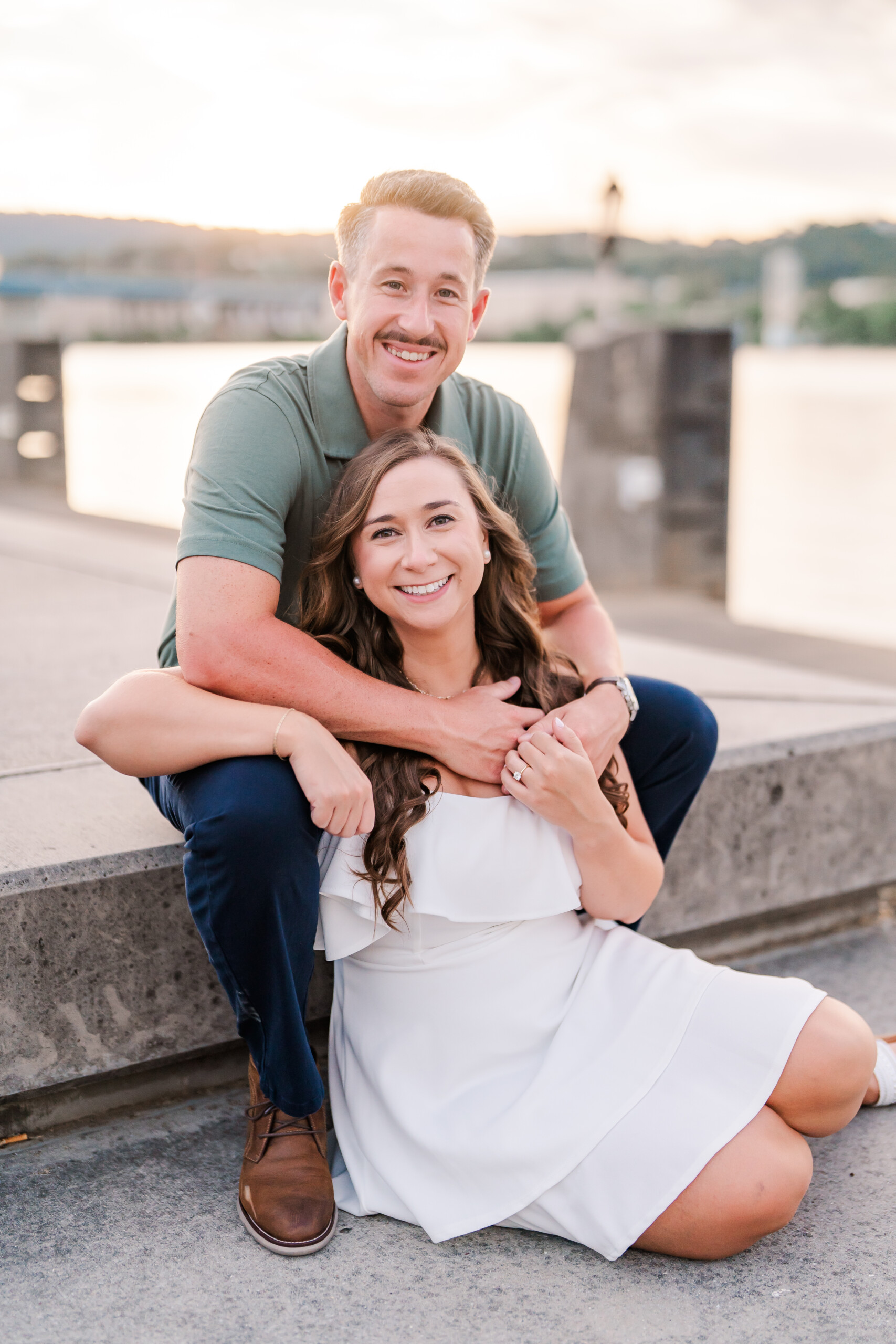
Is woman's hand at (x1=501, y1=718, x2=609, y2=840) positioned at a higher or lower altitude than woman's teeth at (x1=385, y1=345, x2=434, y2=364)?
lower

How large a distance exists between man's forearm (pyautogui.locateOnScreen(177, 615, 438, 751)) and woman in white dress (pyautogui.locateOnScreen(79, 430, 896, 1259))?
5 cm

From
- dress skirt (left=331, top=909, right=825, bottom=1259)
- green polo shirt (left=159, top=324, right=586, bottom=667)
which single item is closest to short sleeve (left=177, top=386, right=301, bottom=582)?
green polo shirt (left=159, top=324, right=586, bottom=667)

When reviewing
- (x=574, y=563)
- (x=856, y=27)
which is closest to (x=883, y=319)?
(x=856, y=27)

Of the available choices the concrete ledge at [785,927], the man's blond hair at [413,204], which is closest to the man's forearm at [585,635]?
the man's blond hair at [413,204]

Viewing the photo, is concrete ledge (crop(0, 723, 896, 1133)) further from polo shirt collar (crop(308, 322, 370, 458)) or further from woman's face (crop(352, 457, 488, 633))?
polo shirt collar (crop(308, 322, 370, 458))

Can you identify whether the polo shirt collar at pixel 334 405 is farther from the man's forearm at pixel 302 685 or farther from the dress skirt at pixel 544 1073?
the dress skirt at pixel 544 1073

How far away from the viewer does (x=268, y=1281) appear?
5.60ft

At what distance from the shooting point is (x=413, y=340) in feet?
7.13

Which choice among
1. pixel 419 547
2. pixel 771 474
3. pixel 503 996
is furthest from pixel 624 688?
pixel 771 474

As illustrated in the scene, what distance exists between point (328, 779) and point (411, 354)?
2.74ft

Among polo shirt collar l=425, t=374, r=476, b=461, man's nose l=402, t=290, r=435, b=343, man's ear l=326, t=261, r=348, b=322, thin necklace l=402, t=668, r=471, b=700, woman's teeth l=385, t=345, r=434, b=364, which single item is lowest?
thin necklace l=402, t=668, r=471, b=700

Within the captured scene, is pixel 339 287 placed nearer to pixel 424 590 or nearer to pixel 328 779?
pixel 424 590

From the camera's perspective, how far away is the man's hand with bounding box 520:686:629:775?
6.64 feet

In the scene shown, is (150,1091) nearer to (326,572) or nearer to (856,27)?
(326,572)
